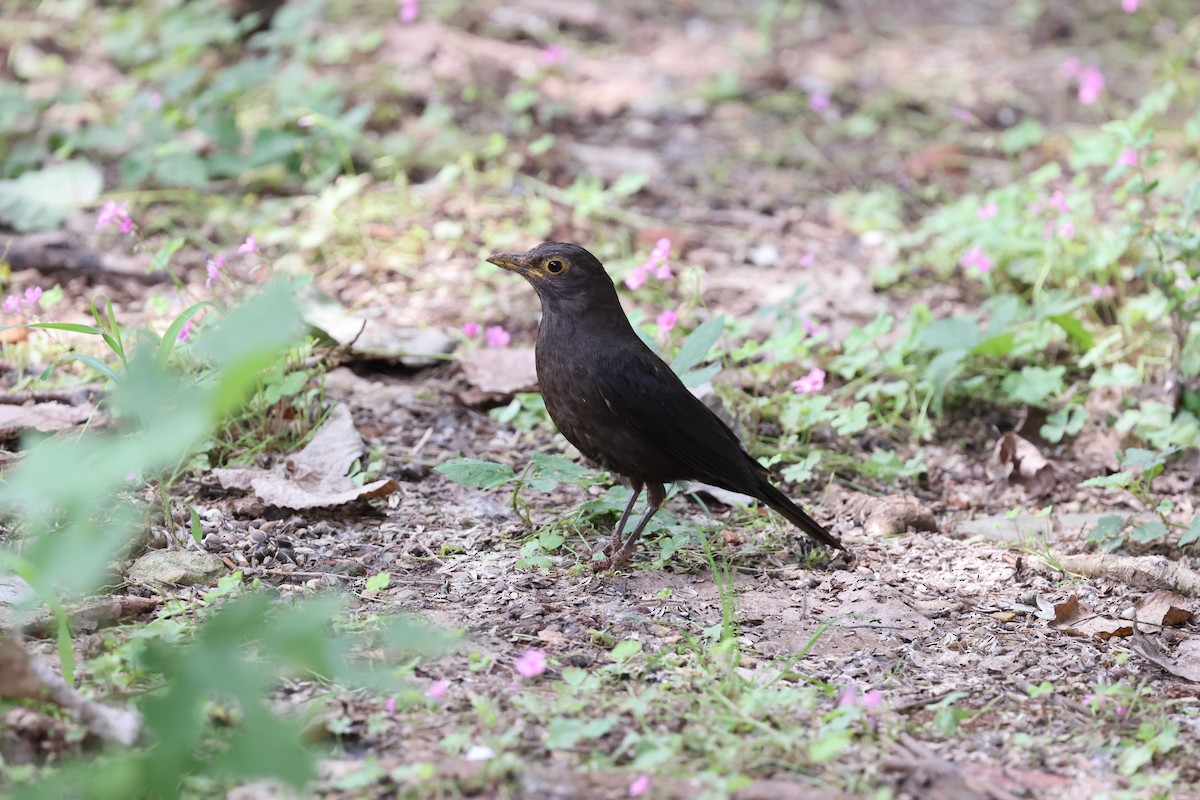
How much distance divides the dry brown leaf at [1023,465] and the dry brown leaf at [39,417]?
135 inches

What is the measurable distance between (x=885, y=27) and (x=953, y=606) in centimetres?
753

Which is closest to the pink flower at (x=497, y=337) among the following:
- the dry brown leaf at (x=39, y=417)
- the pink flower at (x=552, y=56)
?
the dry brown leaf at (x=39, y=417)

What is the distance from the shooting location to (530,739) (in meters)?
2.92

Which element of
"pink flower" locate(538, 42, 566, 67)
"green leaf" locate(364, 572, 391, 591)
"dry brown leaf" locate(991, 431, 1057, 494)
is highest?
"pink flower" locate(538, 42, 566, 67)

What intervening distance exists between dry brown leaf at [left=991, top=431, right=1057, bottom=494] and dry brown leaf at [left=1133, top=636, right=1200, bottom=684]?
4.21 ft

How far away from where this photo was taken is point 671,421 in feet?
13.5

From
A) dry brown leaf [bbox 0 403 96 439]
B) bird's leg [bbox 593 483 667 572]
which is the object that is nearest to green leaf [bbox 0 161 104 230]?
dry brown leaf [bbox 0 403 96 439]

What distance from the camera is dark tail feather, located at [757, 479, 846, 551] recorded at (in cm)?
415

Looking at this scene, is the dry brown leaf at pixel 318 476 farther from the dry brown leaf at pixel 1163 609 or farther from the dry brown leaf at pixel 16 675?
the dry brown leaf at pixel 1163 609

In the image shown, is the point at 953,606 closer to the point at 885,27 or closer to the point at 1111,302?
the point at 1111,302

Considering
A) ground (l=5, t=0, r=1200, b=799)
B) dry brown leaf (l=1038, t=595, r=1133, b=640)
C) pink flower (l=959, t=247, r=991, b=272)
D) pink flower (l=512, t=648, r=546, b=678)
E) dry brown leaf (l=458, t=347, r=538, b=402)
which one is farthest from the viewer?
pink flower (l=959, t=247, r=991, b=272)

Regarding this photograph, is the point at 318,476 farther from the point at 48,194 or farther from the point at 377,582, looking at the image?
the point at 48,194

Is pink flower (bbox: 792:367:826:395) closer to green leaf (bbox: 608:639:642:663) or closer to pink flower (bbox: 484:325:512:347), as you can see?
pink flower (bbox: 484:325:512:347)

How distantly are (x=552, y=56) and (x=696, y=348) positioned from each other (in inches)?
181
